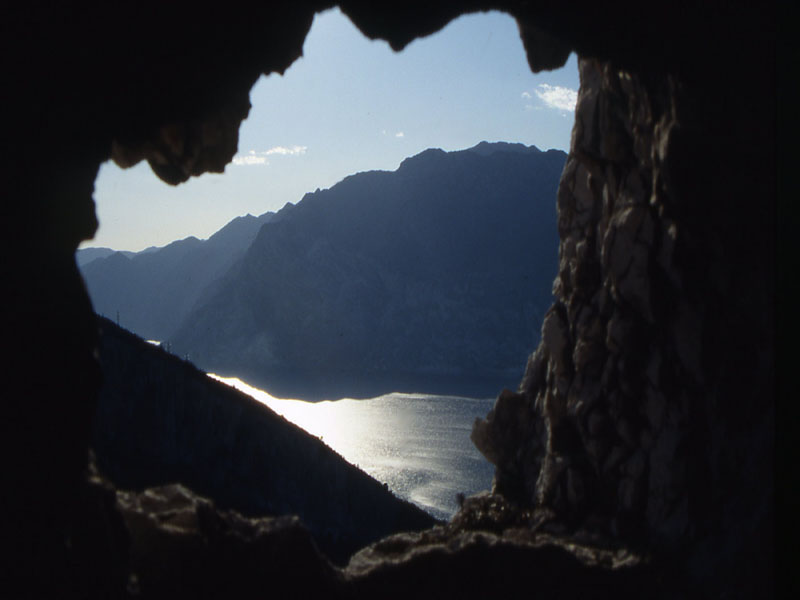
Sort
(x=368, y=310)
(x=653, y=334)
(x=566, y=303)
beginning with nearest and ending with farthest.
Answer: (x=653, y=334) < (x=566, y=303) < (x=368, y=310)

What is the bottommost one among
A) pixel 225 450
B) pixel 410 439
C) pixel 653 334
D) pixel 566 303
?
pixel 410 439

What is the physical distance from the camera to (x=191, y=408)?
22.1 m

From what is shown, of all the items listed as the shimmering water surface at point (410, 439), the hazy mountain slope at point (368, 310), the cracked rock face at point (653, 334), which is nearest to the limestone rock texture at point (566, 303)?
the cracked rock face at point (653, 334)

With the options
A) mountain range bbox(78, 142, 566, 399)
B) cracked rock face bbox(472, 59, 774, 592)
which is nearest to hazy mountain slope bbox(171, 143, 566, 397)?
mountain range bbox(78, 142, 566, 399)

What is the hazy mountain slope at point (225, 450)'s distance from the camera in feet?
62.5

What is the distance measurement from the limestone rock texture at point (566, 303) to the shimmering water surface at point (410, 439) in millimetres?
37303

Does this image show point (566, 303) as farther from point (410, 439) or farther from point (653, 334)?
point (410, 439)

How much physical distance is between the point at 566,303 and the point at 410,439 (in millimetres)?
72056

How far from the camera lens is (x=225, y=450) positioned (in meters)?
20.8

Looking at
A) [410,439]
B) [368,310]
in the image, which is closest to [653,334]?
[410,439]

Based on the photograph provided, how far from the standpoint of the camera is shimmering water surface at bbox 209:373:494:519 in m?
60.7

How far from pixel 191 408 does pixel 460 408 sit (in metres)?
83.1

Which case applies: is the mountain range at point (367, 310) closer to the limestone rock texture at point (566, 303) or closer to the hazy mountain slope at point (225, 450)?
the hazy mountain slope at point (225, 450)

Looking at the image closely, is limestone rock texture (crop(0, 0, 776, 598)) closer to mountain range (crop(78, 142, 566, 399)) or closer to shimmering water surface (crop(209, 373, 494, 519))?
shimmering water surface (crop(209, 373, 494, 519))
